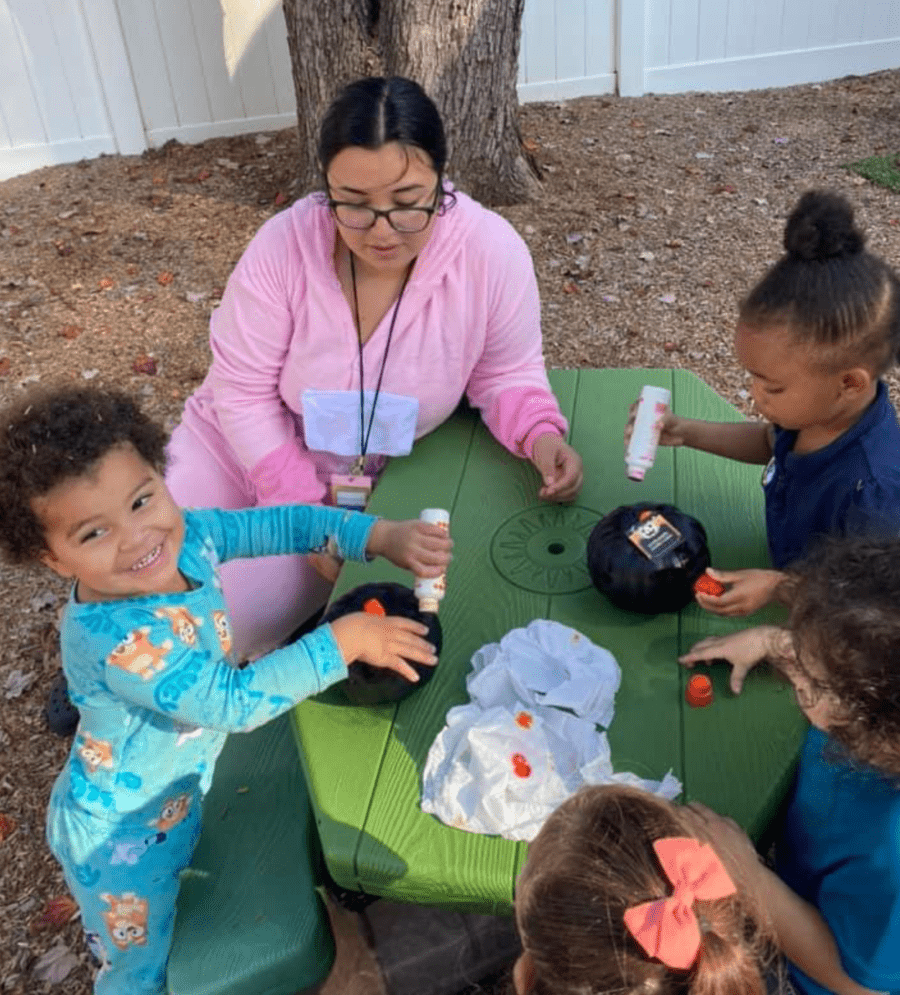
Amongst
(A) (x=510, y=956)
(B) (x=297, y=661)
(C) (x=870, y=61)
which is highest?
(B) (x=297, y=661)

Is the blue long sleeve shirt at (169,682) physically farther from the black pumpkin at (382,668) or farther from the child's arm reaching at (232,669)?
the black pumpkin at (382,668)

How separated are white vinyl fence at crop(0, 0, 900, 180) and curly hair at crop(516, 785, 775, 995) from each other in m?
6.44

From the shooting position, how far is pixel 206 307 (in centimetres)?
550

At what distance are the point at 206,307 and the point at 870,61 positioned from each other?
5.54 metres

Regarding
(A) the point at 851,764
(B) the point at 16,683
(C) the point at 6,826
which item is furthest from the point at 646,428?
(B) the point at 16,683

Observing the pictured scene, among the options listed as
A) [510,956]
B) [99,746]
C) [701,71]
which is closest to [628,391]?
[510,956]

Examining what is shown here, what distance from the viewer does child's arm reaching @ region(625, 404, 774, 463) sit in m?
2.73

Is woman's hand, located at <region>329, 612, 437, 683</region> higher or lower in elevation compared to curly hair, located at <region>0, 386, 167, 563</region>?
lower

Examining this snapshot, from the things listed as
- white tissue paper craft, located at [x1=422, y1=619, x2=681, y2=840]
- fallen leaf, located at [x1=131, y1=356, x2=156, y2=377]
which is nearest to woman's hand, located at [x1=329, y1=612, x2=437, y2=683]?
white tissue paper craft, located at [x1=422, y1=619, x2=681, y2=840]

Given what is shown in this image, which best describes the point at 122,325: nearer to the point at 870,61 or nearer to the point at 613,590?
the point at 613,590

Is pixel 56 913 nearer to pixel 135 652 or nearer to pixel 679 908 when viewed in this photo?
pixel 135 652

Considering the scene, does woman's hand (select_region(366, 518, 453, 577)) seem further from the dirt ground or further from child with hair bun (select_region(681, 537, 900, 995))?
the dirt ground

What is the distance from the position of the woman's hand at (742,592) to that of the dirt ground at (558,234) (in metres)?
2.46

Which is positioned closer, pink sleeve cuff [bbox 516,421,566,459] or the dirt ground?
pink sleeve cuff [bbox 516,421,566,459]
